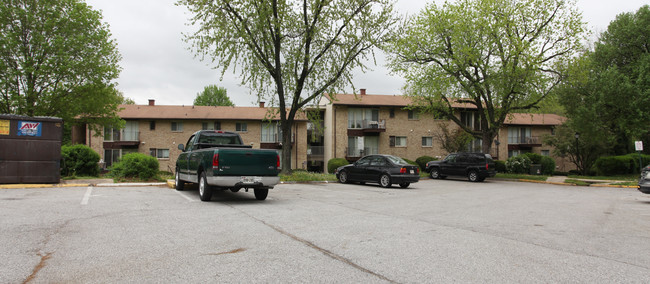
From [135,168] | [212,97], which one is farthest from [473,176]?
[212,97]

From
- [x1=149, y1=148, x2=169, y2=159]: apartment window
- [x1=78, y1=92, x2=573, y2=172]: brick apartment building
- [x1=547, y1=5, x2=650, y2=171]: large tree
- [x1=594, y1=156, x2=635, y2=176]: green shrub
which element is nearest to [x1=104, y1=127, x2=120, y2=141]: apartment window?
[x1=78, y1=92, x2=573, y2=172]: brick apartment building

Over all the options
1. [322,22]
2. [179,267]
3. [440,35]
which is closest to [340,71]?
[322,22]

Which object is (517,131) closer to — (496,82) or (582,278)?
(496,82)

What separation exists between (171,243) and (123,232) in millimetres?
1301

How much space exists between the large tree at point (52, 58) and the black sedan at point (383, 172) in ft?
61.1

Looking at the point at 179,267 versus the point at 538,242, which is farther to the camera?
the point at 538,242

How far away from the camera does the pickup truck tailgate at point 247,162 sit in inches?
412

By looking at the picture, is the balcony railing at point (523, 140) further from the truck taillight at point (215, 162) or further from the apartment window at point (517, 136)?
the truck taillight at point (215, 162)

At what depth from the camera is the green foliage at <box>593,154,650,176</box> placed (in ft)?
104

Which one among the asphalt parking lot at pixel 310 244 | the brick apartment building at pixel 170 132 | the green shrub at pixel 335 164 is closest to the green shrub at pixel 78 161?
the asphalt parking lot at pixel 310 244

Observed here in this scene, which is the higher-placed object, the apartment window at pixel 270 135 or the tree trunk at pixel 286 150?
the apartment window at pixel 270 135

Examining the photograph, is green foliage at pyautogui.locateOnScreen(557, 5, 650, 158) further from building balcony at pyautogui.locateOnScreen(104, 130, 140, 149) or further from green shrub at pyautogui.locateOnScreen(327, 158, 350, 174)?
building balcony at pyautogui.locateOnScreen(104, 130, 140, 149)

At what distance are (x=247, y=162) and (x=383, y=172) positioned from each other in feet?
30.4

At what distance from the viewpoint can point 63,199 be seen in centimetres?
1091
